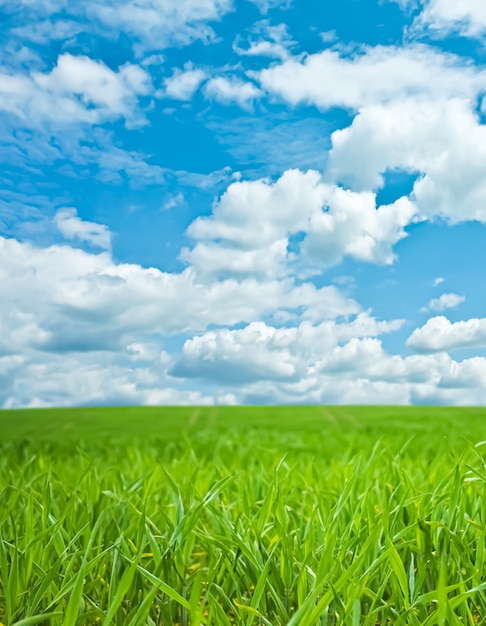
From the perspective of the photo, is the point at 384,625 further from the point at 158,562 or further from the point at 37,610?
the point at 37,610

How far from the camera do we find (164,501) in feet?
8.48

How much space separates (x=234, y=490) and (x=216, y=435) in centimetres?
516

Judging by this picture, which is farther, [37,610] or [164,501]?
[164,501]

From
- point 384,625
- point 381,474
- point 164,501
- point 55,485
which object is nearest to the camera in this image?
point 384,625

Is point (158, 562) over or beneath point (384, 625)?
over

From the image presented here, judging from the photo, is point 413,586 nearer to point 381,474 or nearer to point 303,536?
point 303,536

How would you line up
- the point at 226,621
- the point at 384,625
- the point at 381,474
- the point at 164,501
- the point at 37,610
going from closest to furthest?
the point at 226,621
the point at 384,625
the point at 37,610
the point at 164,501
the point at 381,474

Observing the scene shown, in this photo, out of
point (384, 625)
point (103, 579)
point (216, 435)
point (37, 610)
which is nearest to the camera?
point (384, 625)

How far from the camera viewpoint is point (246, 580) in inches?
65.1

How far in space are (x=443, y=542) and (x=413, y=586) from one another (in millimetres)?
257

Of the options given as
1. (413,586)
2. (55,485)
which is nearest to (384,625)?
(413,586)

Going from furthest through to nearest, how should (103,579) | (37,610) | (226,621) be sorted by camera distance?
1. (103,579)
2. (37,610)
3. (226,621)

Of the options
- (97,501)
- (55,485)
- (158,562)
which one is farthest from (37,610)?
(55,485)

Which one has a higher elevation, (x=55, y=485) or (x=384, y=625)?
(x=55, y=485)
